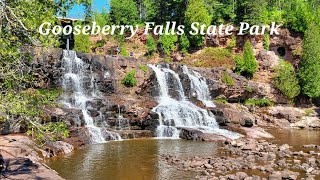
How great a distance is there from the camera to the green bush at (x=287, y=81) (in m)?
46.2

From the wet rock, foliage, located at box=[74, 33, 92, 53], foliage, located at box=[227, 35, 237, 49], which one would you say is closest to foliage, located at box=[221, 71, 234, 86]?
the wet rock

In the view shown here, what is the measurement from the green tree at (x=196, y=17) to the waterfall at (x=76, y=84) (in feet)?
84.5

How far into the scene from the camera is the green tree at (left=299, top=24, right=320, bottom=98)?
46.2m

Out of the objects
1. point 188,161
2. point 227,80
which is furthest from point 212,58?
point 188,161

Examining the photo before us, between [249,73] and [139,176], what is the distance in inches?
1427

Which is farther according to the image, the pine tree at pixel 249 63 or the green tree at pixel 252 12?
the green tree at pixel 252 12

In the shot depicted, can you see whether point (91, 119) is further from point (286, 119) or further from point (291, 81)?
point (291, 81)

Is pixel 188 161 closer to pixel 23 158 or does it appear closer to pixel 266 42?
pixel 23 158

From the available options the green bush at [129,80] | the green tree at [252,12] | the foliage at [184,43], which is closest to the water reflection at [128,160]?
the green bush at [129,80]

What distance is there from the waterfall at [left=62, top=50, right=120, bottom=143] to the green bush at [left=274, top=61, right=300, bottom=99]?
26.0 meters

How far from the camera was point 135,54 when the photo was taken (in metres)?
63.7

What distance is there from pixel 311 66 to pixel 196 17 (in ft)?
72.7

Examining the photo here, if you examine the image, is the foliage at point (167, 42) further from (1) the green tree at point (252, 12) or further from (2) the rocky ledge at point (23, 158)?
(2) the rocky ledge at point (23, 158)

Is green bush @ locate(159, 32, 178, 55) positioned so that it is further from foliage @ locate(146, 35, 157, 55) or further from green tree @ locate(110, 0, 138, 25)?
green tree @ locate(110, 0, 138, 25)
